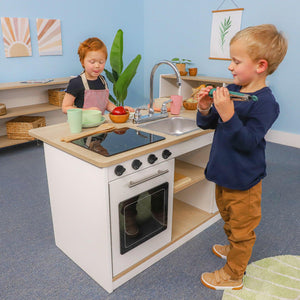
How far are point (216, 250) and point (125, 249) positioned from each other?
65cm

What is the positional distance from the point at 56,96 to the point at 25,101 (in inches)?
17.5

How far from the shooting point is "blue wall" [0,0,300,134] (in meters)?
3.73

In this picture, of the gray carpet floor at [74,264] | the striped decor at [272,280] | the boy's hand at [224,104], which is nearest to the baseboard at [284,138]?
the gray carpet floor at [74,264]

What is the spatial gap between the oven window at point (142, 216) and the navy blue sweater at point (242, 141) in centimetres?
34

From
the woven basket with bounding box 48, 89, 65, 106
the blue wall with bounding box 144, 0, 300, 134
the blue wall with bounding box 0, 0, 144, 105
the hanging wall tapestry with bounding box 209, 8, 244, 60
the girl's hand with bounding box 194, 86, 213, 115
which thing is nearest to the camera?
the girl's hand with bounding box 194, 86, 213, 115

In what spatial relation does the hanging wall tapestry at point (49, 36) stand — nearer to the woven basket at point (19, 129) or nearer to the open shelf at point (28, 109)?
the open shelf at point (28, 109)

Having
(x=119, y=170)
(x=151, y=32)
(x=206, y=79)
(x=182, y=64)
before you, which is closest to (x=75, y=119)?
(x=119, y=170)

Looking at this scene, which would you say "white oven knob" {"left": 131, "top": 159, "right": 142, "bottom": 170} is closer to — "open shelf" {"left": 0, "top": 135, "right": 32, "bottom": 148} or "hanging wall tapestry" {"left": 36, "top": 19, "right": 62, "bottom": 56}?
"open shelf" {"left": 0, "top": 135, "right": 32, "bottom": 148}

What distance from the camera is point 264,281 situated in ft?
5.48

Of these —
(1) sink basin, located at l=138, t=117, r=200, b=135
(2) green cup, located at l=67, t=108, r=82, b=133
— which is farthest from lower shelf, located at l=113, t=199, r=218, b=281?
(2) green cup, located at l=67, t=108, r=82, b=133

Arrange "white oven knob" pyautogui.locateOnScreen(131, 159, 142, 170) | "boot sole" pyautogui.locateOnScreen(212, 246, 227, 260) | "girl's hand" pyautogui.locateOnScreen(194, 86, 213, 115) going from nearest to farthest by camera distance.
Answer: "girl's hand" pyautogui.locateOnScreen(194, 86, 213, 115) < "white oven knob" pyautogui.locateOnScreen(131, 159, 142, 170) < "boot sole" pyautogui.locateOnScreen(212, 246, 227, 260)

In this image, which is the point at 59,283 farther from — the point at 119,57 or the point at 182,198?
the point at 119,57

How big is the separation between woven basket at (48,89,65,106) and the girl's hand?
289cm

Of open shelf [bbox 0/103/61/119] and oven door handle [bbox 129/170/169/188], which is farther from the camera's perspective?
open shelf [bbox 0/103/61/119]
